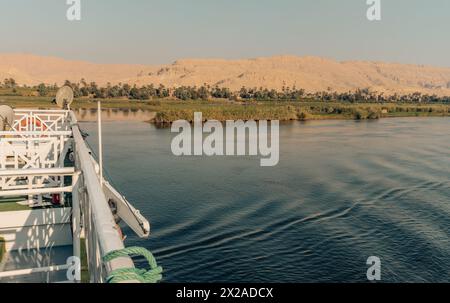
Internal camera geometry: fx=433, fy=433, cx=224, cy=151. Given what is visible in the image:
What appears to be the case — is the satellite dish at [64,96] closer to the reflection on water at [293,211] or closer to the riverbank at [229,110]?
the reflection on water at [293,211]

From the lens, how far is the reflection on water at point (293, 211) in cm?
1647

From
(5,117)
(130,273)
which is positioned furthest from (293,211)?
(130,273)

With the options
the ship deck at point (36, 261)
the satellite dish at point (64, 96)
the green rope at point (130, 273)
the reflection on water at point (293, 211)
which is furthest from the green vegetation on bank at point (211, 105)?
the green rope at point (130, 273)

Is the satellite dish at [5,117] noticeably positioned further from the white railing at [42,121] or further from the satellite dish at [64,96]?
the satellite dish at [64,96]

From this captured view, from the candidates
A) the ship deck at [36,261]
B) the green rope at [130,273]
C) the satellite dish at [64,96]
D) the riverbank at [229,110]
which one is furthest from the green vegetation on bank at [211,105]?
the green rope at [130,273]

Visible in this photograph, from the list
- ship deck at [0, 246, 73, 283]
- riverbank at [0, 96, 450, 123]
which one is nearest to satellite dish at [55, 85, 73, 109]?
ship deck at [0, 246, 73, 283]

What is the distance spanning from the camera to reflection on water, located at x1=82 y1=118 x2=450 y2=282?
54.0 feet

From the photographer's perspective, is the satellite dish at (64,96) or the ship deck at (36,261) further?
the satellite dish at (64,96)

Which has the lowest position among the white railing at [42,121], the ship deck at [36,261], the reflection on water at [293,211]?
the reflection on water at [293,211]

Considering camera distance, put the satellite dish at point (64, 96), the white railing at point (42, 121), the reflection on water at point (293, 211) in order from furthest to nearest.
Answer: the satellite dish at point (64, 96)
the white railing at point (42, 121)
the reflection on water at point (293, 211)

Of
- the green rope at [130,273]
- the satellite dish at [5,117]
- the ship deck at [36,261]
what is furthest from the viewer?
the satellite dish at [5,117]

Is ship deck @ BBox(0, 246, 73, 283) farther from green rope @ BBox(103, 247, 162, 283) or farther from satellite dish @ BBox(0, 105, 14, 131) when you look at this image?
green rope @ BBox(103, 247, 162, 283)

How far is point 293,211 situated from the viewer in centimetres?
2264

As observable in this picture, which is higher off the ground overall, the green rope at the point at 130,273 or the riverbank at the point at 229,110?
the riverbank at the point at 229,110
